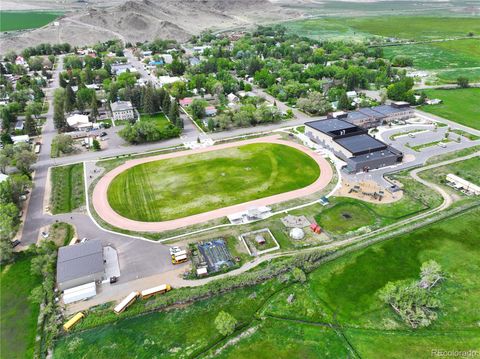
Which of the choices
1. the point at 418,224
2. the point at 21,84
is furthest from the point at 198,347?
the point at 21,84

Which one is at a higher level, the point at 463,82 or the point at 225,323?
the point at 463,82

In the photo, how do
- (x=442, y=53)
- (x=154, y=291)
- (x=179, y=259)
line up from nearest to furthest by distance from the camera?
1. (x=154, y=291)
2. (x=179, y=259)
3. (x=442, y=53)

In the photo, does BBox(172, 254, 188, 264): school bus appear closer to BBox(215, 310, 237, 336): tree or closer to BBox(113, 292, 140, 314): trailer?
BBox(113, 292, 140, 314): trailer

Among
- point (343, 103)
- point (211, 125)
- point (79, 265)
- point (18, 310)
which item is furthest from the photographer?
point (343, 103)

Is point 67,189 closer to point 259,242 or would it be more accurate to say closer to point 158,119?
point 158,119

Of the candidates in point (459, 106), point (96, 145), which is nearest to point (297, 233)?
point (96, 145)

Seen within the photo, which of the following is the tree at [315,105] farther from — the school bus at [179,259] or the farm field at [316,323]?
the school bus at [179,259]

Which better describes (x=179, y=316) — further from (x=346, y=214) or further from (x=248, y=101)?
(x=248, y=101)
